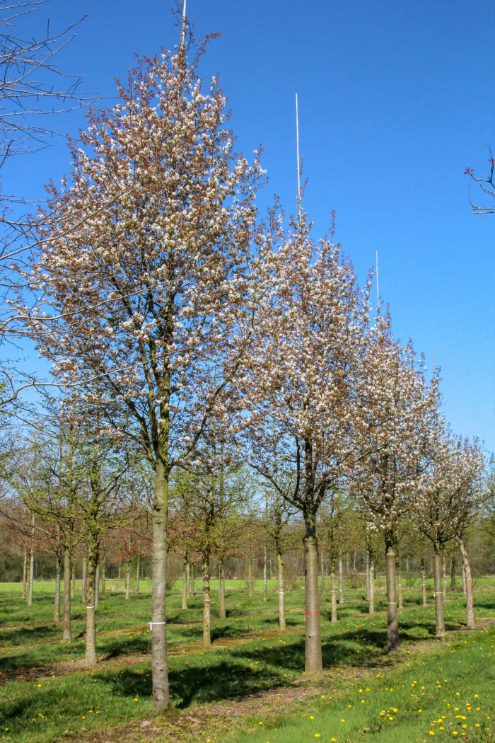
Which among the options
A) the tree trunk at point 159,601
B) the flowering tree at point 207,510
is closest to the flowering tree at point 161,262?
the tree trunk at point 159,601

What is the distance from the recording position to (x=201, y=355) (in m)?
11.7

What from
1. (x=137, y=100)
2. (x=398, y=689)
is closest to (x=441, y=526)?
(x=398, y=689)

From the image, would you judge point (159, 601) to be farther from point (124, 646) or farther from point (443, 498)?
point (443, 498)

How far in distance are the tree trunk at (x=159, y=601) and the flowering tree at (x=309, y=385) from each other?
3876mm

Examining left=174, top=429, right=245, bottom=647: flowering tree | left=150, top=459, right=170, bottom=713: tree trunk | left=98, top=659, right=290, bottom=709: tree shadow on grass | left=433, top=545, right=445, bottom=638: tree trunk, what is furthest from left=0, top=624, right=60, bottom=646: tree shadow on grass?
left=433, top=545, right=445, bottom=638: tree trunk

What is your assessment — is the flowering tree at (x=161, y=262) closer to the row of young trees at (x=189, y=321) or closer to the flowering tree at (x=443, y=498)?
the row of young trees at (x=189, y=321)

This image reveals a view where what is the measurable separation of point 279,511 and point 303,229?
16.6 m

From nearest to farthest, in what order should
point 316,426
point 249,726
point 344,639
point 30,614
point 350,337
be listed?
point 249,726 → point 316,426 → point 350,337 → point 344,639 → point 30,614

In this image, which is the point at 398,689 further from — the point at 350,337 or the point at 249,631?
the point at 249,631

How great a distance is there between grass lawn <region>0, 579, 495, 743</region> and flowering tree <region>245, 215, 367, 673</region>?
2.22 meters

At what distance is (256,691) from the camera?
13.4m

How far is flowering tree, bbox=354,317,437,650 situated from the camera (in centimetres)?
1781

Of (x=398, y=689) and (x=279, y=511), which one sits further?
→ (x=279, y=511)

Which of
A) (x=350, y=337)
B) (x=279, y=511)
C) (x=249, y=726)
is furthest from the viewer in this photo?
(x=279, y=511)
